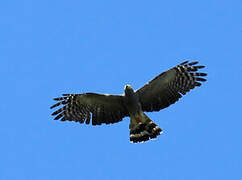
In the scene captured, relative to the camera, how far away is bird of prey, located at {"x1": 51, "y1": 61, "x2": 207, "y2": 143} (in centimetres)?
3075

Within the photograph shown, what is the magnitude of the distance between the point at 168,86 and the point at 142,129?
1710 millimetres

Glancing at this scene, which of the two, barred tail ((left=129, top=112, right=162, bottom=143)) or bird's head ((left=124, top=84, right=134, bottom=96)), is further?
barred tail ((left=129, top=112, right=162, bottom=143))

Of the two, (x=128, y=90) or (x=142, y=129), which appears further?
(x=142, y=129)

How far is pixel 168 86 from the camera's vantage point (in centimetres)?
3098

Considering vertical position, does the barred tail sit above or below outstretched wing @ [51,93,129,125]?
below

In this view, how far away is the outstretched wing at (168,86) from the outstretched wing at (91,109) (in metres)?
0.87

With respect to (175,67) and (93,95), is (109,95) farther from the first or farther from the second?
(175,67)

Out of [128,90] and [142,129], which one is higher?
[128,90]

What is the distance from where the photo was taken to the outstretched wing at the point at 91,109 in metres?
31.1

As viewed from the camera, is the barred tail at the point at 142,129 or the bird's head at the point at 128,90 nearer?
the bird's head at the point at 128,90

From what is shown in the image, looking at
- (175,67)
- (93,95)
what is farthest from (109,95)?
(175,67)

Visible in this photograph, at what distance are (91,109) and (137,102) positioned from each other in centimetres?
166

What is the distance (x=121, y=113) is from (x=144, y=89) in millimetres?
1159

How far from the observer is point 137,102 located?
30750 mm
